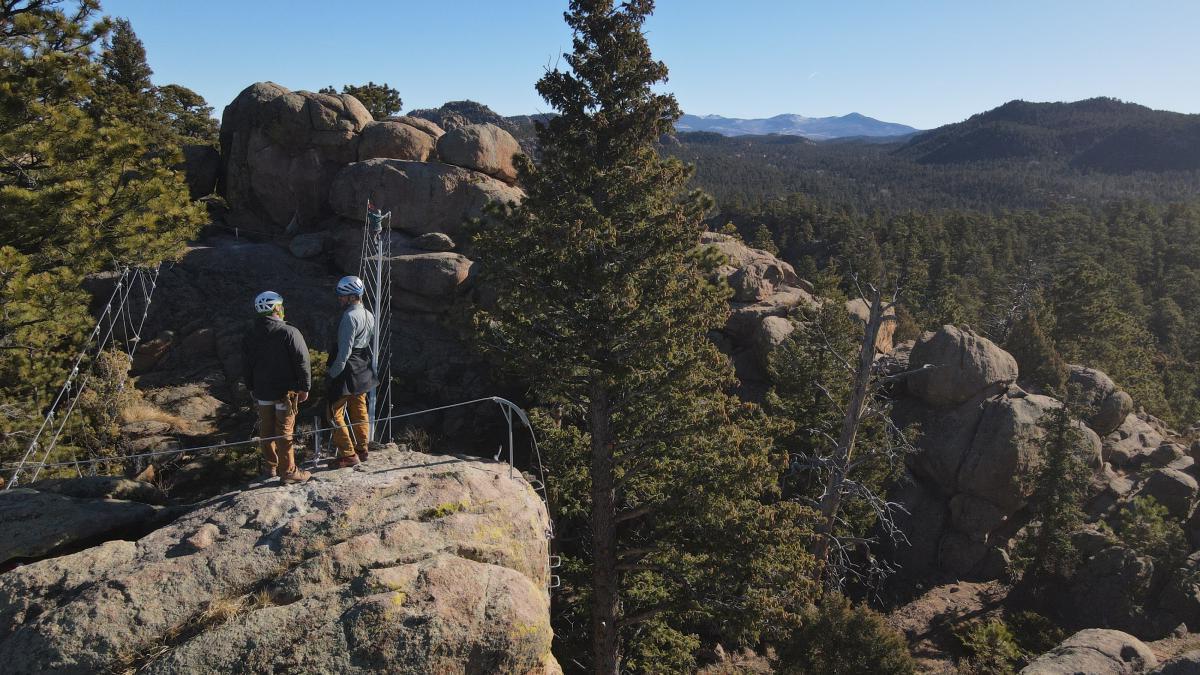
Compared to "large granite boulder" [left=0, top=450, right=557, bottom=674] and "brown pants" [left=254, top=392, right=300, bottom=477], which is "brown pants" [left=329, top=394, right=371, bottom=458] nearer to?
"brown pants" [left=254, top=392, right=300, bottom=477]

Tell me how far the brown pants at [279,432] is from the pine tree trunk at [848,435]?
479 inches

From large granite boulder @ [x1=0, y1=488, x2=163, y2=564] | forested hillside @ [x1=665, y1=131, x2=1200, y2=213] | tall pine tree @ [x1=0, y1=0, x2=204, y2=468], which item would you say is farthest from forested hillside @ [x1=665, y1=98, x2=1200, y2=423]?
forested hillside @ [x1=665, y1=131, x2=1200, y2=213]

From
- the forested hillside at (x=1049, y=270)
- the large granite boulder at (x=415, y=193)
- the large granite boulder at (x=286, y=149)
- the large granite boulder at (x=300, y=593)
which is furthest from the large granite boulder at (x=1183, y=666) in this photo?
the large granite boulder at (x=286, y=149)

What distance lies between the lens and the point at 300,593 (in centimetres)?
547

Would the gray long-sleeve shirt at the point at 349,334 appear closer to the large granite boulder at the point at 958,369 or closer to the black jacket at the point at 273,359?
the black jacket at the point at 273,359

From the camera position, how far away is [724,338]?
2594 cm

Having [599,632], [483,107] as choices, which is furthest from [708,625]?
[483,107]

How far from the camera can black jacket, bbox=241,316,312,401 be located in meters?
6.82

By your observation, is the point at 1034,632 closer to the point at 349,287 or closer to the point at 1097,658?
the point at 1097,658

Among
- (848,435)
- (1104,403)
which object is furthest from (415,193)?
(1104,403)

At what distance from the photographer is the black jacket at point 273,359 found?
682 centimetres

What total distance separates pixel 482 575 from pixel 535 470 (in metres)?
10.4

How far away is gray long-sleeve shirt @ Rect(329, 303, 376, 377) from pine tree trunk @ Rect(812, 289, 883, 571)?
11.9 metres

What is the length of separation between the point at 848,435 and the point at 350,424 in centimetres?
1237
